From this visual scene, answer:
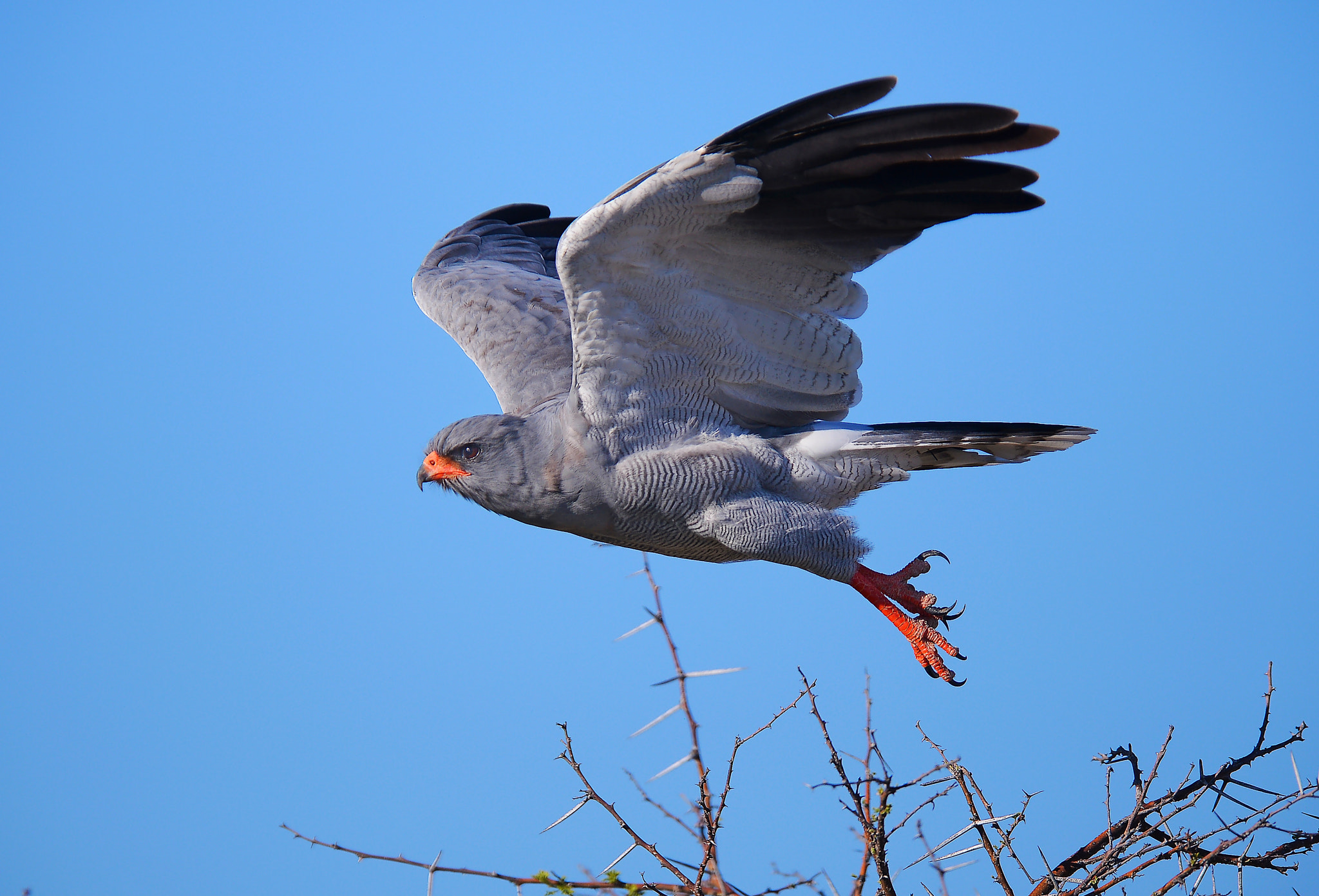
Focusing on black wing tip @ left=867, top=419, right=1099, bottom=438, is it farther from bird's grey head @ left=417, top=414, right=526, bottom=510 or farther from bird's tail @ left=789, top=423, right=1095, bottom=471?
bird's grey head @ left=417, top=414, right=526, bottom=510

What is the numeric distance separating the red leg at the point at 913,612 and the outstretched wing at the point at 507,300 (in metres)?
1.88

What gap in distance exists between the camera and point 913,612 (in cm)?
533

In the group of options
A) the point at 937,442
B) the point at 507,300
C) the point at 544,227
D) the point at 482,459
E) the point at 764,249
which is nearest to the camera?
the point at 764,249

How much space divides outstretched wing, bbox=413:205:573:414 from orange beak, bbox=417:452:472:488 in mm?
749

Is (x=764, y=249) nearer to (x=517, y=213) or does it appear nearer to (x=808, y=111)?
(x=808, y=111)

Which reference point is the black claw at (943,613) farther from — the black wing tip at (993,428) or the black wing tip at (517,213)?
the black wing tip at (517,213)

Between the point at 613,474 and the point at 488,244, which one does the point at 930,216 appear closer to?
the point at 613,474

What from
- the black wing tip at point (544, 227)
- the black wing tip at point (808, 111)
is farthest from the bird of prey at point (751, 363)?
the black wing tip at point (544, 227)

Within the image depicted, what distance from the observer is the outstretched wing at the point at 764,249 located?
13.0ft

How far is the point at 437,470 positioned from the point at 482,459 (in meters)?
0.23

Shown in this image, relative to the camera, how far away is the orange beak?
481 centimetres

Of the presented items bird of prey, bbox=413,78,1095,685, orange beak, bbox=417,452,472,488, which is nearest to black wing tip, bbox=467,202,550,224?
bird of prey, bbox=413,78,1095,685

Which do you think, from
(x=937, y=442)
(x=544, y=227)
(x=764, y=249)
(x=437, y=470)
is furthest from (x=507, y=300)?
(x=937, y=442)

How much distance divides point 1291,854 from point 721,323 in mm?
2942
